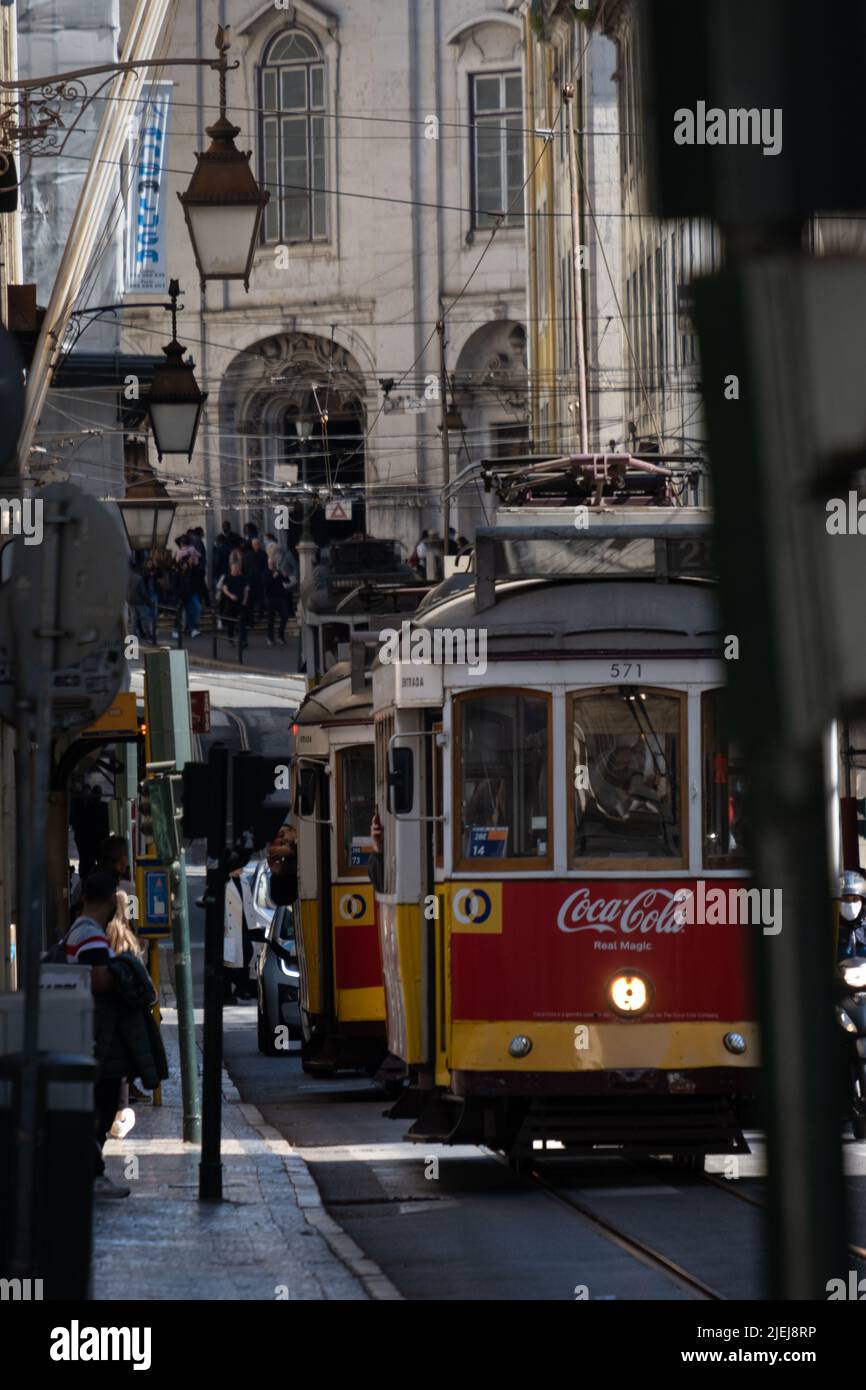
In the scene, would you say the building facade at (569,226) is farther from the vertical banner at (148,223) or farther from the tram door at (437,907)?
the tram door at (437,907)

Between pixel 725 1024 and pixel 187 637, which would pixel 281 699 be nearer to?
pixel 187 637

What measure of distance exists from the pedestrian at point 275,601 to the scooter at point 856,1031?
33.5m

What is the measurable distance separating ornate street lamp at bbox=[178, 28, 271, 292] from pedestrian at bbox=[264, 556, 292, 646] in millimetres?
34534

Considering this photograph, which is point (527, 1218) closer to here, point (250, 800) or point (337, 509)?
point (250, 800)

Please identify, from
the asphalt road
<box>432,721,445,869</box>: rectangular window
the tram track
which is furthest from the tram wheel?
<box>432,721,445,869</box>: rectangular window

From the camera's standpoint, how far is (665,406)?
32.3 metres

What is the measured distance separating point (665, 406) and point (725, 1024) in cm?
2021

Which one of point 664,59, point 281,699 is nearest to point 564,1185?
point 664,59

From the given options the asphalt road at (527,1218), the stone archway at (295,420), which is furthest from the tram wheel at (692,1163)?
the stone archway at (295,420)

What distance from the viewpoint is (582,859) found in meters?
12.9

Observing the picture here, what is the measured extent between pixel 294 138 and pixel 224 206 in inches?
1935

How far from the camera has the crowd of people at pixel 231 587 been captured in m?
47.1

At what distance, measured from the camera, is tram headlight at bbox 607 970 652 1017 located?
1286 centimetres
